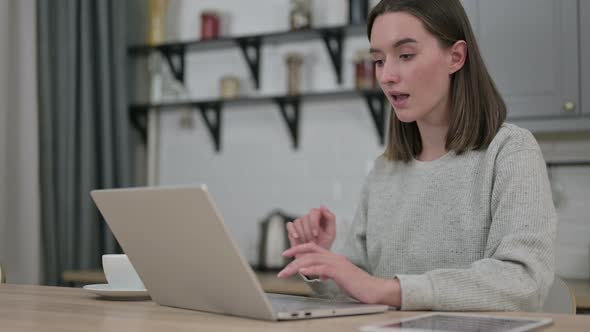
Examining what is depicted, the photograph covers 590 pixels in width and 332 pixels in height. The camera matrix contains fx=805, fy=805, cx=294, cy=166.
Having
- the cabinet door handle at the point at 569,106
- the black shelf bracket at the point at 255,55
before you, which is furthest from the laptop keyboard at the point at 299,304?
the black shelf bracket at the point at 255,55

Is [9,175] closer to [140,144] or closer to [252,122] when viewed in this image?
[140,144]

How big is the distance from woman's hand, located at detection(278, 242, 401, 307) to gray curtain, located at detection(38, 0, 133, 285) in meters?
2.22

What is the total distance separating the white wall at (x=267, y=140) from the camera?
3.33 m

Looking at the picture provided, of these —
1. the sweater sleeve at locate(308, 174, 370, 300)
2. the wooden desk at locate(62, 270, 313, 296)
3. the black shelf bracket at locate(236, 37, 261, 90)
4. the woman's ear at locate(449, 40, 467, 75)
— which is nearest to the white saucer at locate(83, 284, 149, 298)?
the sweater sleeve at locate(308, 174, 370, 300)

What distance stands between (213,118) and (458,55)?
218 centimetres

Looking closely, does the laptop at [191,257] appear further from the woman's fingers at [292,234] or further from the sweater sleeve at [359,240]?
the sweater sleeve at [359,240]

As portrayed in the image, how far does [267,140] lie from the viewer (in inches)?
138

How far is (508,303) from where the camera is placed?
1.18 m

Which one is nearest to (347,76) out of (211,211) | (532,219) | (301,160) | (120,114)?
(301,160)

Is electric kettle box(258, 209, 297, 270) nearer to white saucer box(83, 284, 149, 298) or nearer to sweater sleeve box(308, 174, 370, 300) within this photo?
sweater sleeve box(308, 174, 370, 300)

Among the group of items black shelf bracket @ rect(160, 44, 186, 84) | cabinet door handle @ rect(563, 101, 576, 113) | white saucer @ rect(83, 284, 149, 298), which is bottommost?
white saucer @ rect(83, 284, 149, 298)

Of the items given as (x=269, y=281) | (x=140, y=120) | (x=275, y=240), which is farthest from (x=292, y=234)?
(x=140, y=120)

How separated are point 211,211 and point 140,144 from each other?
2838 millimetres

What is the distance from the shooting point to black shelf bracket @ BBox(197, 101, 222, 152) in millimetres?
3561
